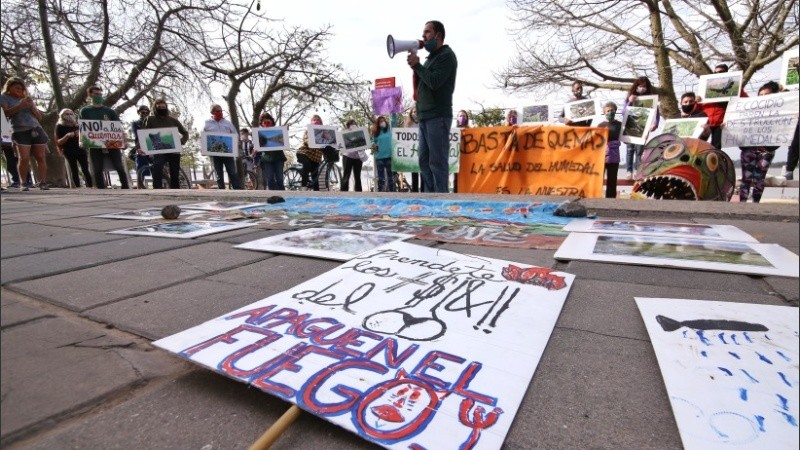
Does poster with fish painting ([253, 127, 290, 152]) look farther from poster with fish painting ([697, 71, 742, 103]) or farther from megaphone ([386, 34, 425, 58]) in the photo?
poster with fish painting ([697, 71, 742, 103])

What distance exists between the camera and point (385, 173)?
24.3 feet

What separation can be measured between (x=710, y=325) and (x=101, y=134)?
742cm

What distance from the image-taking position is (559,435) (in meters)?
0.70

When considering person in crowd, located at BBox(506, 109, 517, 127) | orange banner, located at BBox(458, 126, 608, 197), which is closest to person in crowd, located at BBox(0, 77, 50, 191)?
orange banner, located at BBox(458, 126, 608, 197)

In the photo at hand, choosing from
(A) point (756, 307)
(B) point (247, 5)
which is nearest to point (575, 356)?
(A) point (756, 307)

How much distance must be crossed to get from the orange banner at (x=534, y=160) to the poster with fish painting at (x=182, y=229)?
135 inches

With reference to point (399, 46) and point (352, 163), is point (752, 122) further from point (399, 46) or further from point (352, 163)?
point (352, 163)

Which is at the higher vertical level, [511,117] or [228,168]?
[511,117]

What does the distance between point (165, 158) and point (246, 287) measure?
643 centimetres

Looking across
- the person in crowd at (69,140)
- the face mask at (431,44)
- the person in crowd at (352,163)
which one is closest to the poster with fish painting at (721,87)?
the face mask at (431,44)

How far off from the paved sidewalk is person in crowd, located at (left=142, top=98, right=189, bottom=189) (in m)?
5.25

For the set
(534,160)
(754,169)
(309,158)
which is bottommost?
(754,169)

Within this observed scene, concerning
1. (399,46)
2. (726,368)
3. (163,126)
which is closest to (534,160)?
(399,46)

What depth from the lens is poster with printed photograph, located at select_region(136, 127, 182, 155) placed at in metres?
6.46
